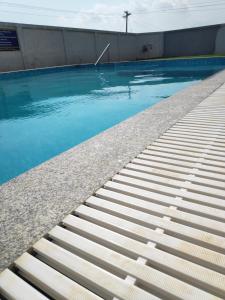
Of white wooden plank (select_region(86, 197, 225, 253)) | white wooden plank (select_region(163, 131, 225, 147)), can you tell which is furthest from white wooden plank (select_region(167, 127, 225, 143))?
white wooden plank (select_region(86, 197, 225, 253))

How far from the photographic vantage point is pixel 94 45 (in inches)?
756

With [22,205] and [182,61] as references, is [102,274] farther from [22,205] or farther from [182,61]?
[182,61]

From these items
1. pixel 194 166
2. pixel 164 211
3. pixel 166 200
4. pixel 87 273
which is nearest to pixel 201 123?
pixel 194 166

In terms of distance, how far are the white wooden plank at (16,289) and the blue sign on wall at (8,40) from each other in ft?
48.7

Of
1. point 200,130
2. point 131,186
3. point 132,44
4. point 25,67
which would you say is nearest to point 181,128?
point 200,130

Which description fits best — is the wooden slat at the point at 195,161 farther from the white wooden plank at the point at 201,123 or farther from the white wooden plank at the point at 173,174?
the white wooden plank at the point at 201,123

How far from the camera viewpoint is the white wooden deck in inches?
47.3

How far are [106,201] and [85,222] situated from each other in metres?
0.29

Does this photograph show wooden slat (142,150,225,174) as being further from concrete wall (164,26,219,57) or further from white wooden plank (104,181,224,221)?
concrete wall (164,26,219,57)

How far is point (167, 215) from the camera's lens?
5.57ft

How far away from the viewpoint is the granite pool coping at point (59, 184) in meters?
1.64

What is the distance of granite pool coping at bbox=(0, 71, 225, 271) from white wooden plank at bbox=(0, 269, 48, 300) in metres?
0.11

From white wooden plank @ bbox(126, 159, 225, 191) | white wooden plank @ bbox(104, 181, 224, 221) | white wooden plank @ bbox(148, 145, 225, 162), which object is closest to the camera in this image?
white wooden plank @ bbox(104, 181, 224, 221)

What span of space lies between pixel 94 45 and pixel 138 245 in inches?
787
